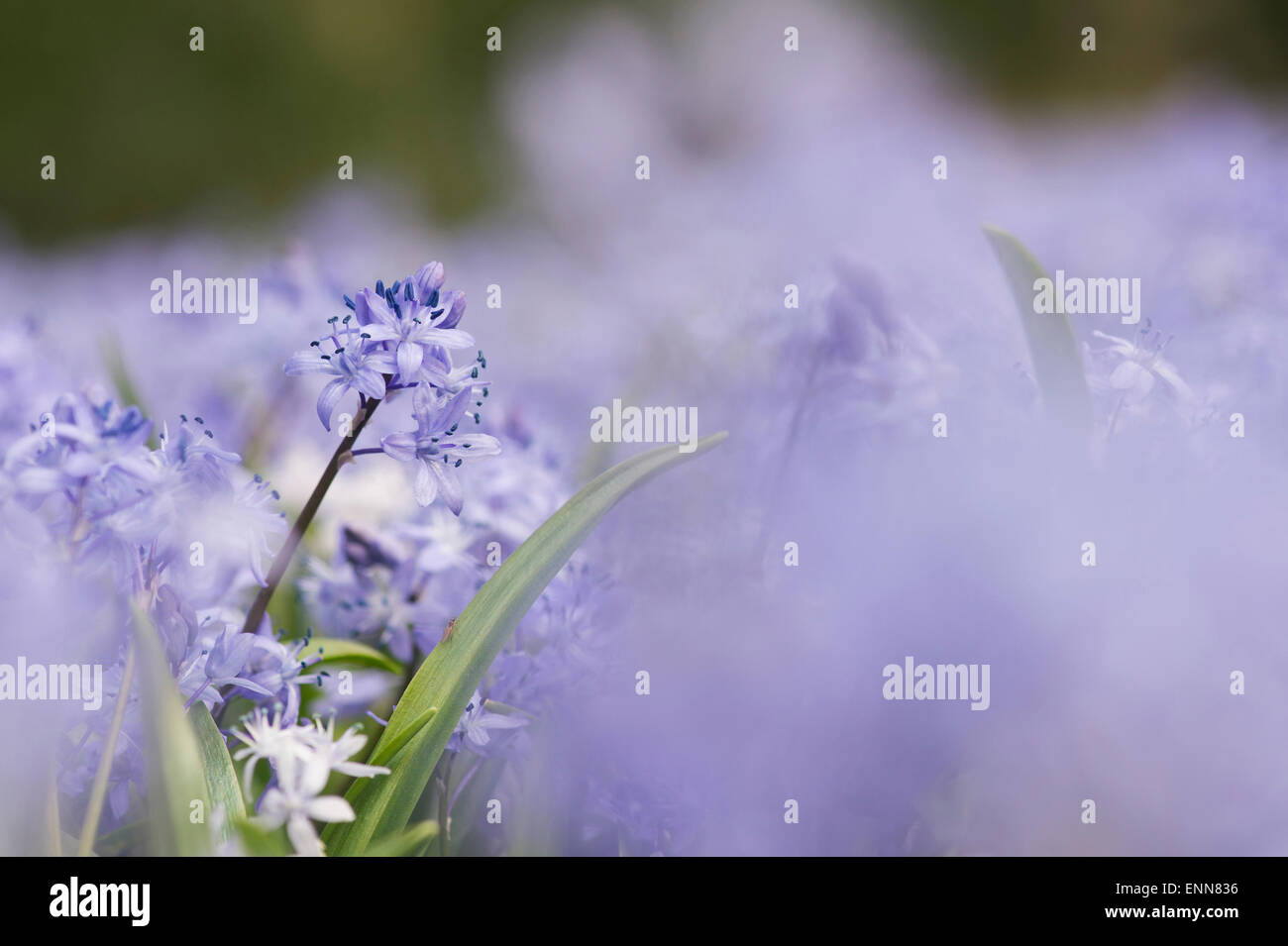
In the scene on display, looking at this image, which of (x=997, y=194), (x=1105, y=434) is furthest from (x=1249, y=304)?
(x=997, y=194)

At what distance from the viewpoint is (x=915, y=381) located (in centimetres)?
68

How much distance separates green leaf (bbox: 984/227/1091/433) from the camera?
2.01 ft

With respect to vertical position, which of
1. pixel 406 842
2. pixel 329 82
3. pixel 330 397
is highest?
pixel 329 82

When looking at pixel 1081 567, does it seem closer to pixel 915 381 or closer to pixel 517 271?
pixel 915 381

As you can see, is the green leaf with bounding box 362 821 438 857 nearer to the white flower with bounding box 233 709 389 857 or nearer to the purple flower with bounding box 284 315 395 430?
the white flower with bounding box 233 709 389 857

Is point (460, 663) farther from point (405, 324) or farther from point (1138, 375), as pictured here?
point (1138, 375)

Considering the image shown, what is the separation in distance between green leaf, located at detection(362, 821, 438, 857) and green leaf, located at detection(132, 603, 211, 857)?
83 mm

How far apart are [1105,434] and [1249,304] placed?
0.31 metres

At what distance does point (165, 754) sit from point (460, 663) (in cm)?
15

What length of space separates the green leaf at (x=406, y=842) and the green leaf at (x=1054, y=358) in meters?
0.48

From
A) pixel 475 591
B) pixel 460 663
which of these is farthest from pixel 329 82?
pixel 460 663

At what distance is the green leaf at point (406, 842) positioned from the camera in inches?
17.2

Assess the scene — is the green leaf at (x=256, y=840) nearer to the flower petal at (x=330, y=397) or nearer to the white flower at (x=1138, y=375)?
the flower petal at (x=330, y=397)

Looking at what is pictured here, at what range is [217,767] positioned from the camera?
1.56ft
